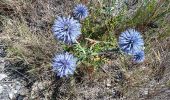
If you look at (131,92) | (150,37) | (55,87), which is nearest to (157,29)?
(150,37)

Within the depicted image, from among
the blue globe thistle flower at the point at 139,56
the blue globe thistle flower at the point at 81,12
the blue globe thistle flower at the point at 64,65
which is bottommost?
the blue globe thistle flower at the point at 64,65

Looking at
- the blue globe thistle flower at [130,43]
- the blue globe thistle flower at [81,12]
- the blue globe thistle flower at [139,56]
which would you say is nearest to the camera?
the blue globe thistle flower at [130,43]

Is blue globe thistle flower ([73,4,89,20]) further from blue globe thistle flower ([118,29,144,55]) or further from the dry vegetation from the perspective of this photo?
blue globe thistle flower ([118,29,144,55])

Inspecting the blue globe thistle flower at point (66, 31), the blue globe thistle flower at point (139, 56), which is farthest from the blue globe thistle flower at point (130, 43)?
the blue globe thistle flower at point (66, 31)

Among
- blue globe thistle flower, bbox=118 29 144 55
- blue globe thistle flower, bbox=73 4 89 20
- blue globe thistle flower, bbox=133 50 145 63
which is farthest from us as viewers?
blue globe thistle flower, bbox=73 4 89 20

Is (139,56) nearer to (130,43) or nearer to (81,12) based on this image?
(130,43)

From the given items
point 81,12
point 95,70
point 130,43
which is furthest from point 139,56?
point 81,12

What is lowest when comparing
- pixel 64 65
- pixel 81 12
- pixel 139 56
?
pixel 64 65

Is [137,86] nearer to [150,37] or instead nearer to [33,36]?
[150,37]

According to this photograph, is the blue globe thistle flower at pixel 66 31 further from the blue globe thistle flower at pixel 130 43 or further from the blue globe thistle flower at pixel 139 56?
the blue globe thistle flower at pixel 139 56

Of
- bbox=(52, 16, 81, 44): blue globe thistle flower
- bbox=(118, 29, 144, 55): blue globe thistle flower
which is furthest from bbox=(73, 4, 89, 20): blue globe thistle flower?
bbox=(118, 29, 144, 55): blue globe thistle flower

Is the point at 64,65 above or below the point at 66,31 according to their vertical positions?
below

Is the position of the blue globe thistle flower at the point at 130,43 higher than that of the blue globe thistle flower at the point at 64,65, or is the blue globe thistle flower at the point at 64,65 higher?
the blue globe thistle flower at the point at 130,43
